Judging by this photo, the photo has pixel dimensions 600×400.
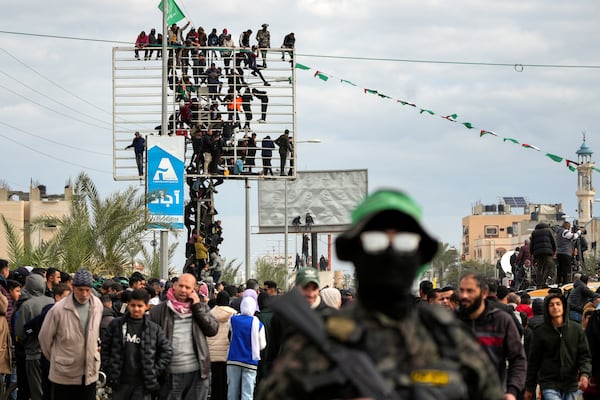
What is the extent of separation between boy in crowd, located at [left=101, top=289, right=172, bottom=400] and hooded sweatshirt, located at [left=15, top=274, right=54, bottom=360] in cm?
286

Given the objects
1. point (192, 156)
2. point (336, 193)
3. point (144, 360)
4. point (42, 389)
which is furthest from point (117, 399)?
point (336, 193)

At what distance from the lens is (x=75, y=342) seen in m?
12.0

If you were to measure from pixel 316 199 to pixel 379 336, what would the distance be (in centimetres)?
8007

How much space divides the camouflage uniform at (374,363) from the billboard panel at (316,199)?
78.7 meters

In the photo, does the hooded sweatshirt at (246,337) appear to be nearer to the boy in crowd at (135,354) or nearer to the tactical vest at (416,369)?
the boy in crowd at (135,354)

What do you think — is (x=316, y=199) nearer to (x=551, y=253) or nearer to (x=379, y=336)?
(x=551, y=253)

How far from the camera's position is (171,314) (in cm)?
1202

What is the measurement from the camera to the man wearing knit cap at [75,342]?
11.9 metres

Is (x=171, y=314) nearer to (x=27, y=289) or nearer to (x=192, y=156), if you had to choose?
(x=27, y=289)

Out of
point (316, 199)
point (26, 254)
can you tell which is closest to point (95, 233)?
point (26, 254)

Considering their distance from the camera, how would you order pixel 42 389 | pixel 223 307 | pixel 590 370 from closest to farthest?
pixel 590 370
pixel 42 389
pixel 223 307

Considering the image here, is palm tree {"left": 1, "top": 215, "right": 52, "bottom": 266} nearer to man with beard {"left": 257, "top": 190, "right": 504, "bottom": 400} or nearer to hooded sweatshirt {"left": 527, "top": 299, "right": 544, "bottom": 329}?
hooded sweatshirt {"left": 527, "top": 299, "right": 544, "bottom": 329}

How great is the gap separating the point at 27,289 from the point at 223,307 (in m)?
2.45

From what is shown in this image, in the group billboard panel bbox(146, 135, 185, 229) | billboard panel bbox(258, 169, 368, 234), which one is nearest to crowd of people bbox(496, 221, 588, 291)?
billboard panel bbox(146, 135, 185, 229)
